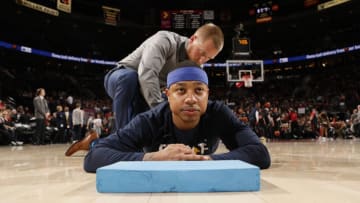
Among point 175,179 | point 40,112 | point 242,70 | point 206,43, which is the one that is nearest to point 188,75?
point 206,43

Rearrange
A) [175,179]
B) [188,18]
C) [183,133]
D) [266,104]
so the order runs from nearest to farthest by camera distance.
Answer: [175,179], [183,133], [266,104], [188,18]

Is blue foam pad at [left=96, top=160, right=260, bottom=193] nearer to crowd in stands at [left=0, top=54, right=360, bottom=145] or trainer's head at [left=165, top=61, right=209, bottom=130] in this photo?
trainer's head at [left=165, top=61, right=209, bottom=130]

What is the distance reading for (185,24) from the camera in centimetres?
1983

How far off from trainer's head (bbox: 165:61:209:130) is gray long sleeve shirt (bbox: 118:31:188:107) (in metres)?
0.44

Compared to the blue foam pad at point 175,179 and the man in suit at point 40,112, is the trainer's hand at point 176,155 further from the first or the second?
the man in suit at point 40,112

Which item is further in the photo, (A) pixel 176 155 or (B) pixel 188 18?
(B) pixel 188 18

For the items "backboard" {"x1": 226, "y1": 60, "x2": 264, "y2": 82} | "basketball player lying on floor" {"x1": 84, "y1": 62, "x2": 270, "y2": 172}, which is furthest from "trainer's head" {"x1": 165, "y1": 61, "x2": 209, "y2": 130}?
"backboard" {"x1": 226, "y1": 60, "x2": 264, "y2": 82}

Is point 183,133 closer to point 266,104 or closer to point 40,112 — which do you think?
point 40,112

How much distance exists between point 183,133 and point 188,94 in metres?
0.32

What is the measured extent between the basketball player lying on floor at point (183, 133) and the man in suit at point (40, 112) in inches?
272

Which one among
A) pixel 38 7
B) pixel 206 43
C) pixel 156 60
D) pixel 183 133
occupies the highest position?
pixel 38 7

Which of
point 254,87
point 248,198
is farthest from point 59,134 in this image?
point 254,87

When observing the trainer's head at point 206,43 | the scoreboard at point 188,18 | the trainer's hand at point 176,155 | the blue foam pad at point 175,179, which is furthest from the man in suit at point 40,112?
the scoreboard at point 188,18

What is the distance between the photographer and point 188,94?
2135 mm
